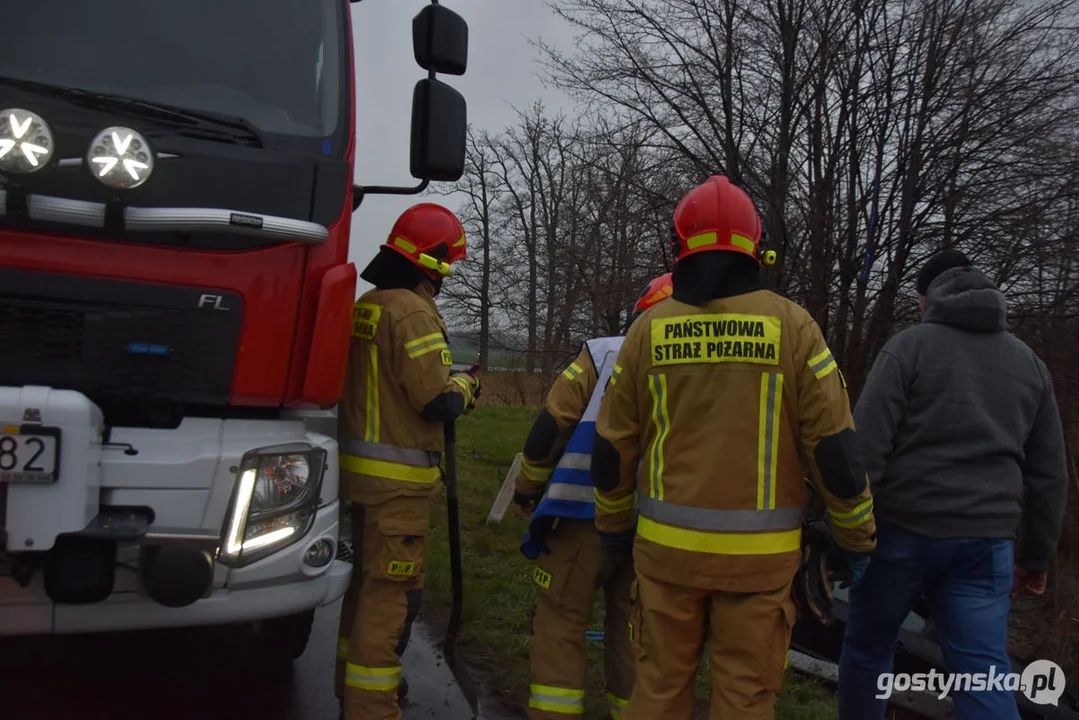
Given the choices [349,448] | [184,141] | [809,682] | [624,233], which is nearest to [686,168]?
[624,233]

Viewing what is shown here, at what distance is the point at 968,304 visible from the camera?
310 cm

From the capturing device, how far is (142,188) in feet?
8.13

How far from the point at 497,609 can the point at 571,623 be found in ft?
6.08

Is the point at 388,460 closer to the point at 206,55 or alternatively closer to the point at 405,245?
the point at 405,245

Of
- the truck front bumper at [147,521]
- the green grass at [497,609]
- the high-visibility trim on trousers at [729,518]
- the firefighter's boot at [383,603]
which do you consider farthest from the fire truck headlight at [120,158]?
the green grass at [497,609]

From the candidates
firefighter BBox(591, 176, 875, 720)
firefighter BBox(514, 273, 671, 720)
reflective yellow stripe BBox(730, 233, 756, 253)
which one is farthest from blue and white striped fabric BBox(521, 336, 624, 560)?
reflective yellow stripe BBox(730, 233, 756, 253)

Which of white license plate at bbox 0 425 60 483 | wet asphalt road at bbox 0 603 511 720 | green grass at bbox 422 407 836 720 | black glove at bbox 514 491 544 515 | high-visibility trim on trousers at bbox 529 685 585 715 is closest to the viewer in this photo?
white license plate at bbox 0 425 60 483

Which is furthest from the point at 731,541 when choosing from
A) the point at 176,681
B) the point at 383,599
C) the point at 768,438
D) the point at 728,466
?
the point at 176,681

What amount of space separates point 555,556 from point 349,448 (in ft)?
3.09

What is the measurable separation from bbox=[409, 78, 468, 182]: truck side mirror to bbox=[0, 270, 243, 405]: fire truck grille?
99 centimetres

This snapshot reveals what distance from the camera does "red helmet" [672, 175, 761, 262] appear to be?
2631 mm

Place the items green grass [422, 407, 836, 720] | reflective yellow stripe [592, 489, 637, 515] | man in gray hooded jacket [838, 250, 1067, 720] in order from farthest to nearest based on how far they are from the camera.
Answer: green grass [422, 407, 836, 720], man in gray hooded jacket [838, 250, 1067, 720], reflective yellow stripe [592, 489, 637, 515]

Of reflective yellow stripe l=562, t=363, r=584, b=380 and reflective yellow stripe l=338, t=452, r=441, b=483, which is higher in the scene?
reflective yellow stripe l=562, t=363, r=584, b=380

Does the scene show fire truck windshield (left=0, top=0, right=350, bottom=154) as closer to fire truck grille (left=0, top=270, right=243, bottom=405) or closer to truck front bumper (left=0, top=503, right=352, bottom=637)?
fire truck grille (left=0, top=270, right=243, bottom=405)
